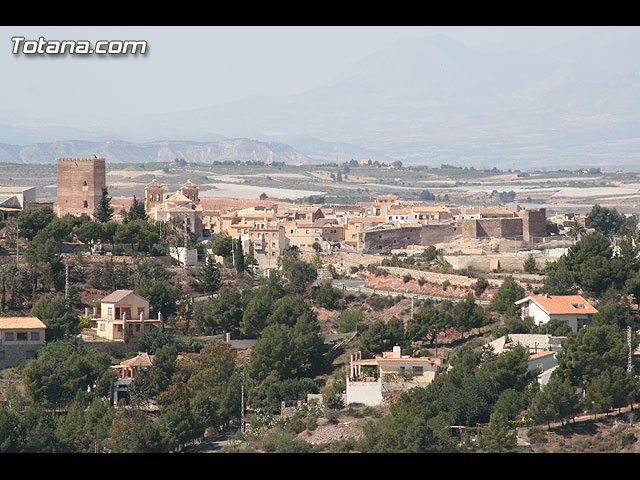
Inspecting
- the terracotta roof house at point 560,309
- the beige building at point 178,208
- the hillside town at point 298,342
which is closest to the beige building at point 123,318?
the hillside town at point 298,342

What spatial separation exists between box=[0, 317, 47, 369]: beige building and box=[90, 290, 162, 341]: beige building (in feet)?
7.05

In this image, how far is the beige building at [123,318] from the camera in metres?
32.3

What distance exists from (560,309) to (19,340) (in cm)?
1472

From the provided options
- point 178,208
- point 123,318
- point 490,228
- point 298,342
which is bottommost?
point 298,342

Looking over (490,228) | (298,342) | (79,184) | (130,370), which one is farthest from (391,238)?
(130,370)

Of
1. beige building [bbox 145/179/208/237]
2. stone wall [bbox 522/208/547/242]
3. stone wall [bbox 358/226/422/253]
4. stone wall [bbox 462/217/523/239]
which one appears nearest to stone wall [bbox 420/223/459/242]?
stone wall [bbox 358/226/422/253]

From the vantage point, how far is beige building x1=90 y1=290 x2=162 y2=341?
32281 mm

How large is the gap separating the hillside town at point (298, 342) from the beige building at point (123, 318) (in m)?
0.06

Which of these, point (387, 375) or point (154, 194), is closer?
point (387, 375)

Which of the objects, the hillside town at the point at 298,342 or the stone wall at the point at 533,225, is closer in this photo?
the hillside town at the point at 298,342

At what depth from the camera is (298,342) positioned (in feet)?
102

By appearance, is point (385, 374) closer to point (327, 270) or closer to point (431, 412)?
point (431, 412)

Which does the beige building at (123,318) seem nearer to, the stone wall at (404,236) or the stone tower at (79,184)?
the stone wall at (404,236)

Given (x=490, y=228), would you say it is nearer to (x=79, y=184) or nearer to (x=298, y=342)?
(x=79, y=184)
